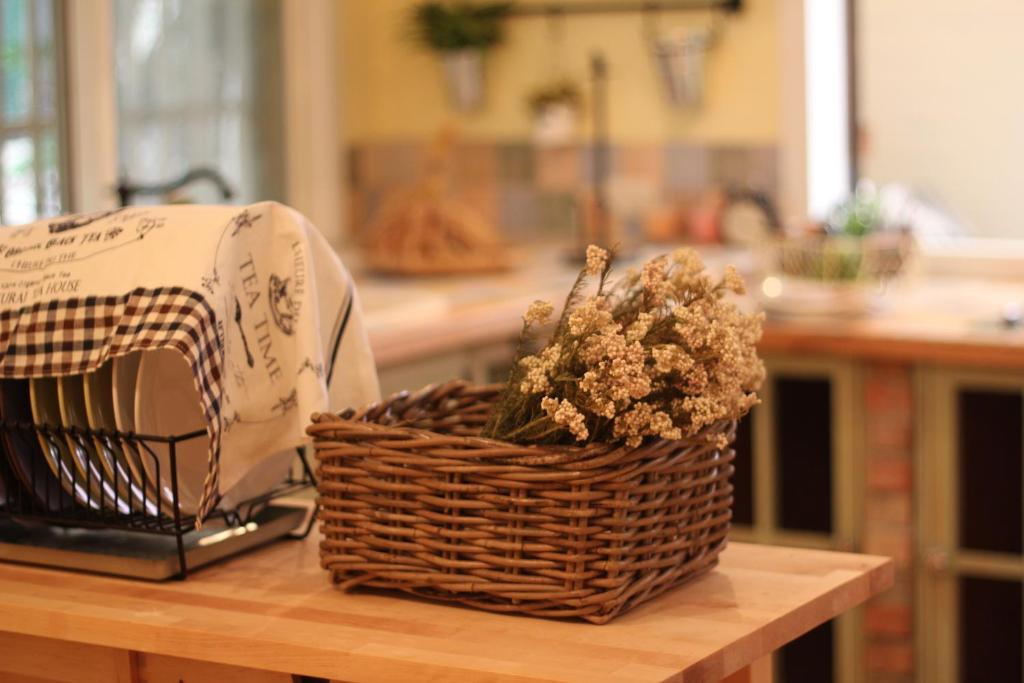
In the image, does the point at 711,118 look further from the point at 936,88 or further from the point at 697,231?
the point at 936,88

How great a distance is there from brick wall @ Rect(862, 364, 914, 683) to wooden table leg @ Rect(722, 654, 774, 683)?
1735mm

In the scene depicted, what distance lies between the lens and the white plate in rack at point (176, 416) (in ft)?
4.68

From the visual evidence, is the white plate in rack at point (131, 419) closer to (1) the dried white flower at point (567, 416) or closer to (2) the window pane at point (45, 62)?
(1) the dried white flower at point (567, 416)

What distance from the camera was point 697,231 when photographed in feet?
12.7

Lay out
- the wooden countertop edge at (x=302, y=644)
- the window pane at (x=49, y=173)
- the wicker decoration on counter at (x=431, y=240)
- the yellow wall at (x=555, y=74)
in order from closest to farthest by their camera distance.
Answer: the wooden countertop edge at (x=302, y=644) → the window pane at (x=49, y=173) → the wicker decoration on counter at (x=431, y=240) → the yellow wall at (x=555, y=74)

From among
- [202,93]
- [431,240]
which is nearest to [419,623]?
[431,240]

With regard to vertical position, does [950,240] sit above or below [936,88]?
below

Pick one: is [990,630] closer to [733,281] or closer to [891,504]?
[891,504]

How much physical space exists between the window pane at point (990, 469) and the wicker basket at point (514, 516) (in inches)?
66.9

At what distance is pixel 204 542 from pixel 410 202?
2.13 meters

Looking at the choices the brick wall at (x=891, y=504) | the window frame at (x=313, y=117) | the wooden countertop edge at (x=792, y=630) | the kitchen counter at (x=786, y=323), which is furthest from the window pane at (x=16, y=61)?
the wooden countertop edge at (x=792, y=630)

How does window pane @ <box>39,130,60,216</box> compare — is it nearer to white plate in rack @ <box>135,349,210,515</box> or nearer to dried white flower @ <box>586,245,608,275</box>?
white plate in rack @ <box>135,349,210,515</box>

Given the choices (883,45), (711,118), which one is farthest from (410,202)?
(883,45)

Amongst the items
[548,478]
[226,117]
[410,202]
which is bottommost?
[548,478]
